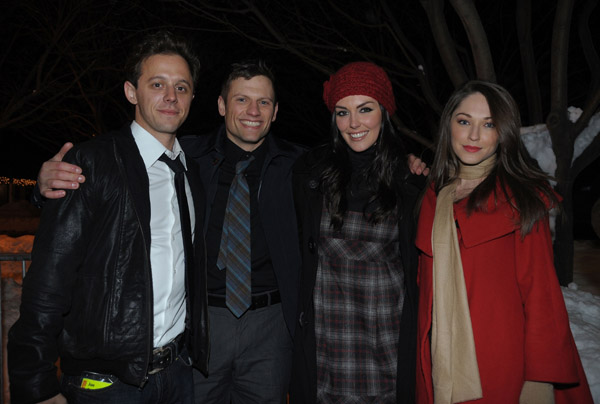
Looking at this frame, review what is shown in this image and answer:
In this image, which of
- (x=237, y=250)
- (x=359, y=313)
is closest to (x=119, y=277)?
(x=237, y=250)

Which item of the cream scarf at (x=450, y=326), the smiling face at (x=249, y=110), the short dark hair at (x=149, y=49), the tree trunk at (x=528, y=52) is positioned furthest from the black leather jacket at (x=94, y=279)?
the tree trunk at (x=528, y=52)

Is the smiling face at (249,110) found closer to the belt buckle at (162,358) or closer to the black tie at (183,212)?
the black tie at (183,212)

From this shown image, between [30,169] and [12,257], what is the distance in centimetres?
3590

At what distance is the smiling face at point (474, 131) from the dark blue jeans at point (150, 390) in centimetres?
208

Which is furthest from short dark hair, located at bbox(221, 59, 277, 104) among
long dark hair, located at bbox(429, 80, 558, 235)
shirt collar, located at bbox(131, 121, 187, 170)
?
long dark hair, located at bbox(429, 80, 558, 235)

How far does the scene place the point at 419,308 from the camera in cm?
283

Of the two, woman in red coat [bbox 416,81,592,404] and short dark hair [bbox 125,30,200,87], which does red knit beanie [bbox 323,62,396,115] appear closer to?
woman in red coat [bbox 416,81,592,404]

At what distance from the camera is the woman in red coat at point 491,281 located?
2.38 m

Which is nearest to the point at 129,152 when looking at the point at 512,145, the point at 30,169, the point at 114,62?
the point at 512,145

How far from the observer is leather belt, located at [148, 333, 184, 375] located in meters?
2.34

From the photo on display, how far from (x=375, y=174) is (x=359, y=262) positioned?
2.19 ft

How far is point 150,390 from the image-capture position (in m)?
2.36

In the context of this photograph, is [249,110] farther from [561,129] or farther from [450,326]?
[561,129]

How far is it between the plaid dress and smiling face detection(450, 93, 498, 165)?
2.11 ft
